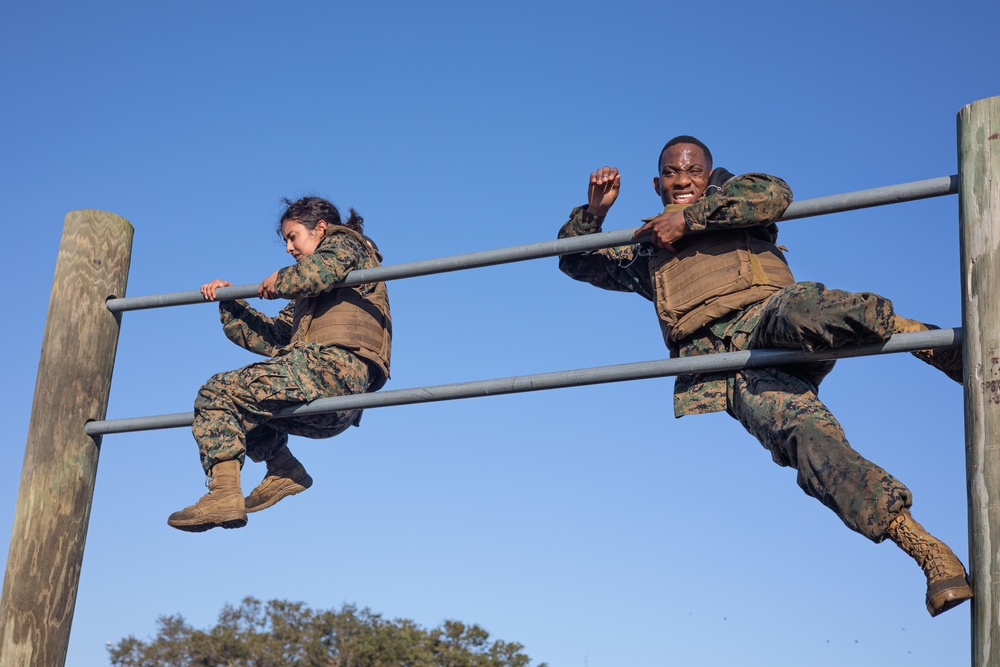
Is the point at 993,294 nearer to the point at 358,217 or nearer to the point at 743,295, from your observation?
the point at 743,295

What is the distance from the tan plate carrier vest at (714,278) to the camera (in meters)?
3.86

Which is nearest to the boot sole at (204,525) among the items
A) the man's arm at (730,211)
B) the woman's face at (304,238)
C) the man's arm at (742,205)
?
the woman's face at (304,238)

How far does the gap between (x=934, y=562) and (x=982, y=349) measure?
0.51 metres

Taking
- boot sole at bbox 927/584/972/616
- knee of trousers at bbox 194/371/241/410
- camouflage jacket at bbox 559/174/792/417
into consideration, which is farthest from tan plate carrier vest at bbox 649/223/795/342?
knee of trousers at bbox 194/371/241/410

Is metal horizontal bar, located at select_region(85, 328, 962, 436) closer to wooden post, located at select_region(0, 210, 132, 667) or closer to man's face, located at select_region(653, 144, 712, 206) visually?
wooden post, located at select_region(0, 210, 132, 667)

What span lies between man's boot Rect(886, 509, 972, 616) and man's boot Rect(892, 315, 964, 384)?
64 cm

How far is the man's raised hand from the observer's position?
4414mm

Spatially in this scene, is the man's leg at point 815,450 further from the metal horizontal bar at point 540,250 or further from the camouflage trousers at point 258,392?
the camouflage trousers at point 258,392

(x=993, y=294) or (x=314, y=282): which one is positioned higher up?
(x=314, y=282)

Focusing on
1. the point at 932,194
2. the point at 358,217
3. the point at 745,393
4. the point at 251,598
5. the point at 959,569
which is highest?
the point at 251,598

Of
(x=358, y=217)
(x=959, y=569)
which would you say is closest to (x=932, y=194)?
(x=959, y=569)

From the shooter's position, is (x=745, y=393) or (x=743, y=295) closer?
(x=745, y=393)

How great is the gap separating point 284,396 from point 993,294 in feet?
7.73

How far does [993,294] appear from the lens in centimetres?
291
